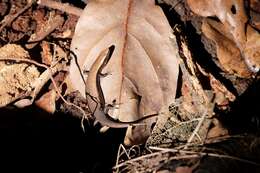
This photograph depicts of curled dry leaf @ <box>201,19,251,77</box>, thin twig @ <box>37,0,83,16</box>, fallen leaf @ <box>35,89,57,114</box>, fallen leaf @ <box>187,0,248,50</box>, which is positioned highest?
thin twig @ <box>37,0,83,16</box>

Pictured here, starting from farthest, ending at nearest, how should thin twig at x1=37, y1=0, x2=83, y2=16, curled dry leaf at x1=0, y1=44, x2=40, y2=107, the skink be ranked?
thin twig at x1=37, y1=0, x2=83, y2=16, curled dry leaf at x1=0, y1=44, x2=40, y2=107, the skink

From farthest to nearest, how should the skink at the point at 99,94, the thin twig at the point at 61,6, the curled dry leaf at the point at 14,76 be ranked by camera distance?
the thin twig at the point at 61,6, the curled dry leaf at the point at 14,76, the skink at the point at 99,94

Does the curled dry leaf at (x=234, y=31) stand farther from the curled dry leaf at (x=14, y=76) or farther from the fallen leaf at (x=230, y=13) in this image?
the curled dry leaf at (x=14, y=76)

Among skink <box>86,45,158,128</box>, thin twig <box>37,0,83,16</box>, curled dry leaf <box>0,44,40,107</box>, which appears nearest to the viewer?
skink <box>86,45,158,128</box>

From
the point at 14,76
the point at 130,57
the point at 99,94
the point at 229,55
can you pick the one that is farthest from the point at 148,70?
the point at 14,76

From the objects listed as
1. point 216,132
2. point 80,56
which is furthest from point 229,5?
point 80,56

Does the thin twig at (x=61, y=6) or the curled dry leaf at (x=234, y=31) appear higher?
the thin twig at (x=61, y=6)

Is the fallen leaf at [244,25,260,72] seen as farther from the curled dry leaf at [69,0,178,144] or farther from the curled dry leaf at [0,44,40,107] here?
the curled dry leaf at [0,44,40,107]

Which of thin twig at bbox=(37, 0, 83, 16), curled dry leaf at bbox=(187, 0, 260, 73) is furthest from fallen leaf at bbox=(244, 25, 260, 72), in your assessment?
thin twig at bbox=(37, 0, 83, 16)

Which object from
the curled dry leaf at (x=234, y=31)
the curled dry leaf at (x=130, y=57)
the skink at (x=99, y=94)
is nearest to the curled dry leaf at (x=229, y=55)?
the curled dry leaf at (x=234, y=31)

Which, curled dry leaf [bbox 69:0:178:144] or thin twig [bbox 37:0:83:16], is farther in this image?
thin twig [bbox 37:0:83:16]
